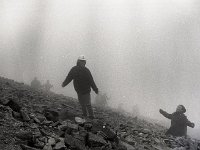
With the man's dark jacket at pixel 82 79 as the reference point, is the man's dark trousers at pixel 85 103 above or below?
below

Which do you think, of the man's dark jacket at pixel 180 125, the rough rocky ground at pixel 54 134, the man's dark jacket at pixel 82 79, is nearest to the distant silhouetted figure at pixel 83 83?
the man's dark jacket at pixel 82 79

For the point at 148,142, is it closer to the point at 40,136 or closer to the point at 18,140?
the point at 40,136

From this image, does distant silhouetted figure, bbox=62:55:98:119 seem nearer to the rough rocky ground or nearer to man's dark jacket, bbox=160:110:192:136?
the rough rocky ground

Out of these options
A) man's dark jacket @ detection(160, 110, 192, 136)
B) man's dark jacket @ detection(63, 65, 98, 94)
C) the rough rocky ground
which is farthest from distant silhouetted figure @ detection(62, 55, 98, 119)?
man's dark jacket @ detection(160, 110, 192, 136)

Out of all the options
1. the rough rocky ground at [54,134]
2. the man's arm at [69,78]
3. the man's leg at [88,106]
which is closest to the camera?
the rough rocky ground at [54,134]

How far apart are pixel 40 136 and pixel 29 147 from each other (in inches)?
39.1

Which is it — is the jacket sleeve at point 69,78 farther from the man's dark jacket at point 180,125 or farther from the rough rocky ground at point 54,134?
the man's dark jacket at point 180,125

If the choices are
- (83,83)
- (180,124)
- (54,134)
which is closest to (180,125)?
(180,124)

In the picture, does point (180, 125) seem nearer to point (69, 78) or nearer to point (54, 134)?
point (69, 78)

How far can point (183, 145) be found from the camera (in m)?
12.3

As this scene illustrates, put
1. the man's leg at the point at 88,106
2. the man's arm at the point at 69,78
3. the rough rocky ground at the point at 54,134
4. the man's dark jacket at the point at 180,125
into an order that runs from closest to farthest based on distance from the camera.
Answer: the rough rocky ground at the point at 54,134 → the man's leg at the point at 88,106 → the man's arm at the point at 69,78 → the man's dark jacket at the point at 180,125

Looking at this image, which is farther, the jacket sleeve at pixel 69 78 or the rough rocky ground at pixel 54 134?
the jacket sleeve at pixel 69 78

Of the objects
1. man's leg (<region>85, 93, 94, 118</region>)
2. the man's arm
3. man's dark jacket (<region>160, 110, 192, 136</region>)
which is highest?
the man's arm

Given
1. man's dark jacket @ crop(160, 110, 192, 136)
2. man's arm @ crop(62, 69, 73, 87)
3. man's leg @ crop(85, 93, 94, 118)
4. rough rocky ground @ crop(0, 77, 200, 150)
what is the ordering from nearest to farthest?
rough rocky ground @ crop(0, 77, 200, 150)
man's leg @ crop(85, 93, 94, 118)
man's arm @ crop(62, 69, 73, 87)
man's dark jacket @ crop(160, 110, 192, 136)
